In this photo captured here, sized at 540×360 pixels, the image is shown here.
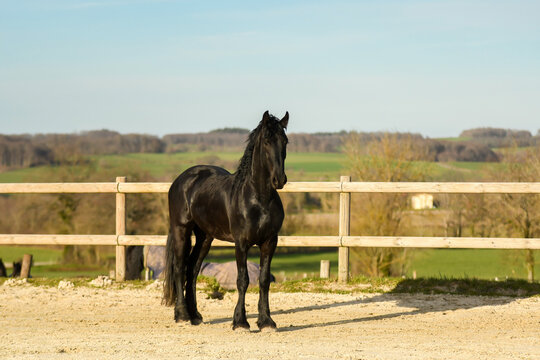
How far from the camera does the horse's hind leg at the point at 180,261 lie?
24.8 feet

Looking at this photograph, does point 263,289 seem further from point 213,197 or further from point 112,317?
point 112,317

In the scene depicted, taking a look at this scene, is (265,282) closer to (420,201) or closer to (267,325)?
(267,325)

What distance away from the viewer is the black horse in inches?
262

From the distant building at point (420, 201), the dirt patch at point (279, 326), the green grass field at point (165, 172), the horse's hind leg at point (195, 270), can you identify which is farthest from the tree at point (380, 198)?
the horse's hind leg at point (195, 270)

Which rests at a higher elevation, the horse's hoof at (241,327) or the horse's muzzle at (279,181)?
the horse's muzzle at (279,181)

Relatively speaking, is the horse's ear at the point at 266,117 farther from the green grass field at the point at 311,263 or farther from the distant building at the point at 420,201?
the green grass field at the point at 311,263

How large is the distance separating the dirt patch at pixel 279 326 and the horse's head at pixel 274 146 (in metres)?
1.57

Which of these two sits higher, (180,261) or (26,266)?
(180,261)

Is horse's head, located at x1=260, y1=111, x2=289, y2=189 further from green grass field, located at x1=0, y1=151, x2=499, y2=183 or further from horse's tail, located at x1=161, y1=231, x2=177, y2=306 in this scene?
green grass field, located at x1=0, y1=151, x2=499, y2=183

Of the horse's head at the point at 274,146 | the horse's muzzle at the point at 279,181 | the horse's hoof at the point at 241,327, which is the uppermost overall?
the horse's head at the point at 274,146

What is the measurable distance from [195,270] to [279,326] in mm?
1271

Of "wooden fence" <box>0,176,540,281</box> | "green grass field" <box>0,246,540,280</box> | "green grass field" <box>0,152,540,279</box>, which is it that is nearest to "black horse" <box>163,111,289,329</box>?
"wooden fence" <box>0,176,540,281</box>

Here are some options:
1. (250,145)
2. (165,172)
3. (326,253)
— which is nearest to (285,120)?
(250,145)

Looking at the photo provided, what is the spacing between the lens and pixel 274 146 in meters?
6.43
